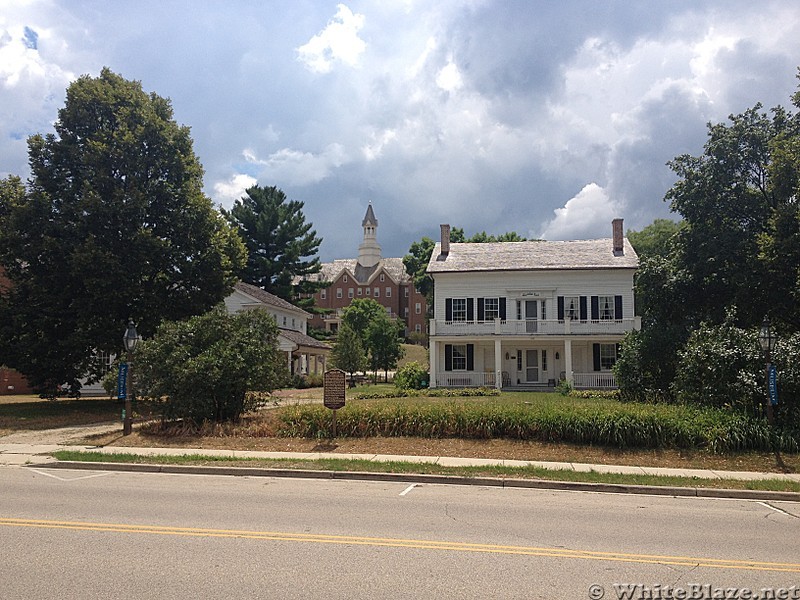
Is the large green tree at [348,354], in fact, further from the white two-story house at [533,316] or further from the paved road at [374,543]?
the paved road at [374,543]

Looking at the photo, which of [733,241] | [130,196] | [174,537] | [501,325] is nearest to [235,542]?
[174,537]

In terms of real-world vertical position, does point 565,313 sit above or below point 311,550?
above

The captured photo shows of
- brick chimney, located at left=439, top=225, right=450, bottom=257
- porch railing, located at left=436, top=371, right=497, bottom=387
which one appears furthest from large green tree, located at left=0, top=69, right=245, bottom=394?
brick chimney, located at left=439, top=225, right=450, bottom=257

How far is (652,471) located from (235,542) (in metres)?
9.07

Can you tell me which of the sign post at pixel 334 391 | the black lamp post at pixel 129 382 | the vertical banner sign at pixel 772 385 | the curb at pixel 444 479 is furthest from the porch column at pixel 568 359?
the black lamp post at pixel 129 382

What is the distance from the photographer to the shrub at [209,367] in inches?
690

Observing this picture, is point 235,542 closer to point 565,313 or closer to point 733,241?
point 733,241

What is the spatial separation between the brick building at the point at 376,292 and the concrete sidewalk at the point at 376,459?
73329 mm

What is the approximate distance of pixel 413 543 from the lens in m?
7.21

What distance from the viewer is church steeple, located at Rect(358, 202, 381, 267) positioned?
327ft

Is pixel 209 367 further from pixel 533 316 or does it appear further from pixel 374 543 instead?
A: pixel 533 316

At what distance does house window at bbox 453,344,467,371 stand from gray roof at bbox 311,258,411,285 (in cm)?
5433

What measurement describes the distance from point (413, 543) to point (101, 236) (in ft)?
71.6

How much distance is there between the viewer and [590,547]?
7.15m
